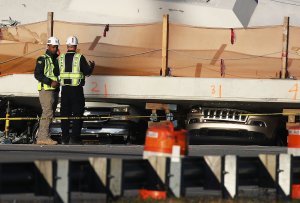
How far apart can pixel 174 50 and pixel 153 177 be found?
12.9m

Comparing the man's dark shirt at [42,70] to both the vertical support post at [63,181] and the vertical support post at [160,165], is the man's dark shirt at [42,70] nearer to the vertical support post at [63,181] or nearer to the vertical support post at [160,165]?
the vertical support post at [160,165]

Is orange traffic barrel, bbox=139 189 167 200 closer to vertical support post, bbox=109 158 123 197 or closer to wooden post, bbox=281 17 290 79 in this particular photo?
vertical support post, bbox=109 158 123 197

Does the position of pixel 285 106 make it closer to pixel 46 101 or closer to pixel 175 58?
pixel 175 58

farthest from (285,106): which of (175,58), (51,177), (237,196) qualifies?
(51,177)

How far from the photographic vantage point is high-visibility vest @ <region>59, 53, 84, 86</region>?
19.7 metres

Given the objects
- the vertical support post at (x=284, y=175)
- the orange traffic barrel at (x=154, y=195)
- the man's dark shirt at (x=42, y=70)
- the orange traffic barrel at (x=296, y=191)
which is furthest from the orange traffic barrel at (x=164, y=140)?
the man's dark shirt at (x=42, y=70)

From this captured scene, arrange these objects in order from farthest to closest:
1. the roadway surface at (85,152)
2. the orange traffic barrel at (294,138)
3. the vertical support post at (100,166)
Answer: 1. the roadway surface at (85,152)
2. the orange traffic barrel at (294,138)
3. the vertical support post at (100,166)

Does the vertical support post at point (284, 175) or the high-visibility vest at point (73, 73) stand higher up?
the high-visibility vest at point (73, 73)

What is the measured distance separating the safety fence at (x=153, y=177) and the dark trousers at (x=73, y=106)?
7.91 m

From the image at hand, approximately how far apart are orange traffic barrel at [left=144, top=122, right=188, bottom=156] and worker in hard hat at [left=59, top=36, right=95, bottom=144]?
329 inches

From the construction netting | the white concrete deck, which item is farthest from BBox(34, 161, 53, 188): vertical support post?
the construction netting

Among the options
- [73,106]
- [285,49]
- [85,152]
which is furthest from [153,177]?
[285,49]

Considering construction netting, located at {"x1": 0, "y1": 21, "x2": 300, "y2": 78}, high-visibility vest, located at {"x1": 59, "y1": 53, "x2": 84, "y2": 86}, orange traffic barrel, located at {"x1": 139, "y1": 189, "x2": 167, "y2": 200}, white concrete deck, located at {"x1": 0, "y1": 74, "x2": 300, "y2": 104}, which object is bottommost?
orange traffic barrel, located at {"x1": 139, "y1": 189, "x2": 167, "y2": 200}

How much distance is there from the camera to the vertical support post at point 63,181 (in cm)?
964
